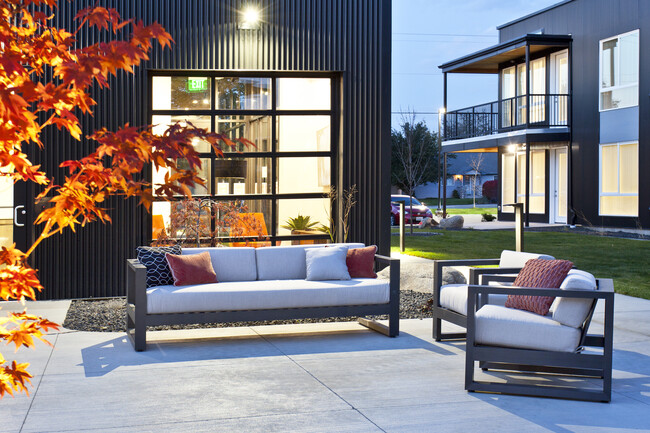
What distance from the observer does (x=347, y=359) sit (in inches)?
226

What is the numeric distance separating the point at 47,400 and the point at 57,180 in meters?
4.88

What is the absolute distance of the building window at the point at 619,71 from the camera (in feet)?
65.4

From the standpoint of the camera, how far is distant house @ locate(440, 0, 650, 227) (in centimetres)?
1994

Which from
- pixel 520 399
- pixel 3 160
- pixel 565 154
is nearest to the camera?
pixel 3 160

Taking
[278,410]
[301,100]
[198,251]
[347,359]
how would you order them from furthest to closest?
[301,100] → [198,251] → [347,359] → [278,410]

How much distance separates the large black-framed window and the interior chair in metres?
3.67

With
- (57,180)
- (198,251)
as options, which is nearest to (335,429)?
(198,251)

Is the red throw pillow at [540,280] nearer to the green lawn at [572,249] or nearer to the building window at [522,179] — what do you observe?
the green lawn at [572,249]

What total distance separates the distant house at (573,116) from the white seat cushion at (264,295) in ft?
49.0

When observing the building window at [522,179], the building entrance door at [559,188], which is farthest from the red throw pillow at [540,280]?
the building window at [522,179]

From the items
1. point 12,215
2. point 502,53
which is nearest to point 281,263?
point 12,215

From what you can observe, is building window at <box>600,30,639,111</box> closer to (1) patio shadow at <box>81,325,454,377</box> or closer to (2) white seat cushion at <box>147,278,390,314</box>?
(2) white seat cushion at <box>147,278,390,314</box>

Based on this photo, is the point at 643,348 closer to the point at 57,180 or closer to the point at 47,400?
the point at 47,400

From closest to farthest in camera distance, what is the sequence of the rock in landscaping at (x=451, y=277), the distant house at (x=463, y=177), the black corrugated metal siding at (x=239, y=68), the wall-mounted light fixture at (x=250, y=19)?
the rock in landscaping at (x=451, y=277), the black corrugated metal siding at (x=239, y=68), the wall-mounted light fixture at (x=250, y=19), the distant house at (x=463, y=177)
